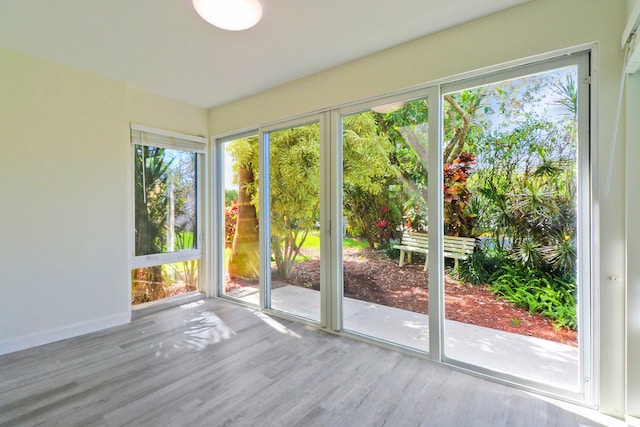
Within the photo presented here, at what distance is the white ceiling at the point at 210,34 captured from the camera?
6.49ft

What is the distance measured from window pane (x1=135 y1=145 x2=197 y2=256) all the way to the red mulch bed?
1756mm

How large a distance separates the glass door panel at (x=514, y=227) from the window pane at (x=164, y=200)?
127 inches

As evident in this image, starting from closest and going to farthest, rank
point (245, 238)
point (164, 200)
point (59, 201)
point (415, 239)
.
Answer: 1. point (415, 239)
2. point (59, 201)
3. point (164, 200)
4. point (245, 238)

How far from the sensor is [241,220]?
392 centimetres

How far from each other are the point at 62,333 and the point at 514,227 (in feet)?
13.3

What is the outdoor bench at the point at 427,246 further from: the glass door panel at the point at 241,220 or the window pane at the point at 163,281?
the window pane at the point at 163,281

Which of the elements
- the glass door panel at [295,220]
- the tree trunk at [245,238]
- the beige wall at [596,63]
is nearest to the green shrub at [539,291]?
the beige wall at [596,63]

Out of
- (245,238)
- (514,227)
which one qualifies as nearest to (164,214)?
(245,238)

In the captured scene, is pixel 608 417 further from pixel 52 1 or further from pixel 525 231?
pixel 52 1

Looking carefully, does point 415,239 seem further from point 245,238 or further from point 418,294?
point 245,238

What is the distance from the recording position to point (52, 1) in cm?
191

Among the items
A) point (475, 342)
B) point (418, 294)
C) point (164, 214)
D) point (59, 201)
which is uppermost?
point (59, 201)

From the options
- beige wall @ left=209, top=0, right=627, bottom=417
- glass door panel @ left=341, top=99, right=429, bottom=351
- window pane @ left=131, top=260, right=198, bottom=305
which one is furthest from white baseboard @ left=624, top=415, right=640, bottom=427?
window pane @ left=131, top=260, right=198, bottom=305

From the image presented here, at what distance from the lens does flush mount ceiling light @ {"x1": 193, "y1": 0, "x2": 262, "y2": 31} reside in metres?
1.73
